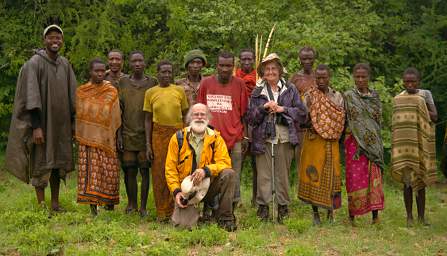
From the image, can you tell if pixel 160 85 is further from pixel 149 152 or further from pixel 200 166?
pixel 200 166

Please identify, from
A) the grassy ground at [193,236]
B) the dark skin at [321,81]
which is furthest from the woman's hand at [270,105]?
the grassy ground at [193,236]

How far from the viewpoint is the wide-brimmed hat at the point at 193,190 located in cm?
624

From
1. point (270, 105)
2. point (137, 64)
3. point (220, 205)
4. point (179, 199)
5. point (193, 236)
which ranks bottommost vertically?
point (193, 236)

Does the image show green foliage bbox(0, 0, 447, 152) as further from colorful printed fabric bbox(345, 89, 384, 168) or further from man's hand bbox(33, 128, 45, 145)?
man's hand bbox(33, 128, 45, 145)

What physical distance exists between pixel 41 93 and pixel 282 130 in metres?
2.79

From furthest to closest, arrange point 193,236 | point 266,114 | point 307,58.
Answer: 1. point 307,58
2. point 266,114
3. point 193,236

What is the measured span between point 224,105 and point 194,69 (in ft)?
2.19

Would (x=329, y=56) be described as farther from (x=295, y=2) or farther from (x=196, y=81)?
(x=196, y=81)

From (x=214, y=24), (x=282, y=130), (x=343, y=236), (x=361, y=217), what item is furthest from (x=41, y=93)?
(x=214, y=24)

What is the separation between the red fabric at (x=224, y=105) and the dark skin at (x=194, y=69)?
1.16 ft

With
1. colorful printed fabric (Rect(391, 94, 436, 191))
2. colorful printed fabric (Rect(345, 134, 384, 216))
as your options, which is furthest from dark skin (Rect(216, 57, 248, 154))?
colorful printed fabric (Rect(391, 94, 436, 191))

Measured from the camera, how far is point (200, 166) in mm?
6441

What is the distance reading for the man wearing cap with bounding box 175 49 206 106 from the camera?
283 inches

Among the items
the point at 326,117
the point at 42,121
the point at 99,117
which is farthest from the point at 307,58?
the point at 42,121
